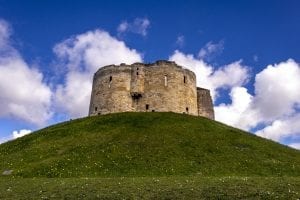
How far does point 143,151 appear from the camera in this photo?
44.4m

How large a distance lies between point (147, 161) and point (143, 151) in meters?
3.37

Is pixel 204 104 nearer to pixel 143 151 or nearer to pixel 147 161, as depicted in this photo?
pixel 143 151

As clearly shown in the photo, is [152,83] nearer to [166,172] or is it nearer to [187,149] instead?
[187,149]

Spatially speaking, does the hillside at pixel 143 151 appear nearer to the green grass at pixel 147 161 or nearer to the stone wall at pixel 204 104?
the green grass at pixel 147 161

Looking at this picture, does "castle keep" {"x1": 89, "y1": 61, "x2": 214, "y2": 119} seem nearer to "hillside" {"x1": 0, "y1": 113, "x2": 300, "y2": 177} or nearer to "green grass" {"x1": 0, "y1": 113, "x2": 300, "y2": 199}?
"hillside" {"x1": 0, "y1": 113, "x2": 300, "y2": 177}

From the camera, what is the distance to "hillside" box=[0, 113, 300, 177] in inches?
1542

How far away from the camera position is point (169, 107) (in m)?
69.6

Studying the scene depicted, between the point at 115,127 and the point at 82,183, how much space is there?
1003 inches

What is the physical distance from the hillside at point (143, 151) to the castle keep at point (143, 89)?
33.4 feet

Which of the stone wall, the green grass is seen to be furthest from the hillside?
the stone wall

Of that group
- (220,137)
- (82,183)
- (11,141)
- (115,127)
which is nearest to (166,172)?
(82,183)

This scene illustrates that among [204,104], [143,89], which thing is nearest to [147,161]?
[143,89]

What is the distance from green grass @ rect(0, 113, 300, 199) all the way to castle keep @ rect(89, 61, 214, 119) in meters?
10.4

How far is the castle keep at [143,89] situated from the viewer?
69812mm
